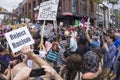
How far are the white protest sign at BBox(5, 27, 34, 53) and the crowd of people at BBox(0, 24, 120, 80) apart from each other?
4.5 inches

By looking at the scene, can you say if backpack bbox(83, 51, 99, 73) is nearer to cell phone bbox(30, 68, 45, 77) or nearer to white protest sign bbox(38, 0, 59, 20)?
cell phone bbox(30, 68, 45, 77)

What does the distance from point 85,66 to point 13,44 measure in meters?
1.23

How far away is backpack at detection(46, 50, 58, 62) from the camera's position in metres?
8.70

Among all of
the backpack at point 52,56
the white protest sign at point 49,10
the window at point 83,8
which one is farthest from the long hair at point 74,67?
the window at point 83,8

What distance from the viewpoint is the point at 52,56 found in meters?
8.78

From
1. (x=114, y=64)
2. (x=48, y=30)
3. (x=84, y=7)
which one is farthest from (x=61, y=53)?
(x=84, y=7)

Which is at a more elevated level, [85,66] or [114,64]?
[85,66]

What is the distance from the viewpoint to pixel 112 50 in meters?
8.96

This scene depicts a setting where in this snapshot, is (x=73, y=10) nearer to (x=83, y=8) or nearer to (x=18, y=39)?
(x=83, y=8)

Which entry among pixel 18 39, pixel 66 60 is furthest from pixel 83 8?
pixel 18 39

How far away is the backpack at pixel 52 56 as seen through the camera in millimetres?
8695

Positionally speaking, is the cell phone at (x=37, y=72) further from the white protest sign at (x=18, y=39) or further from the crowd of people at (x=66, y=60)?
the white protest sign at (x=18, y=39)

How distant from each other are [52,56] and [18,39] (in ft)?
10.4

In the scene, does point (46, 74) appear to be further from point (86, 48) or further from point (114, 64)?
point (114, 64)
